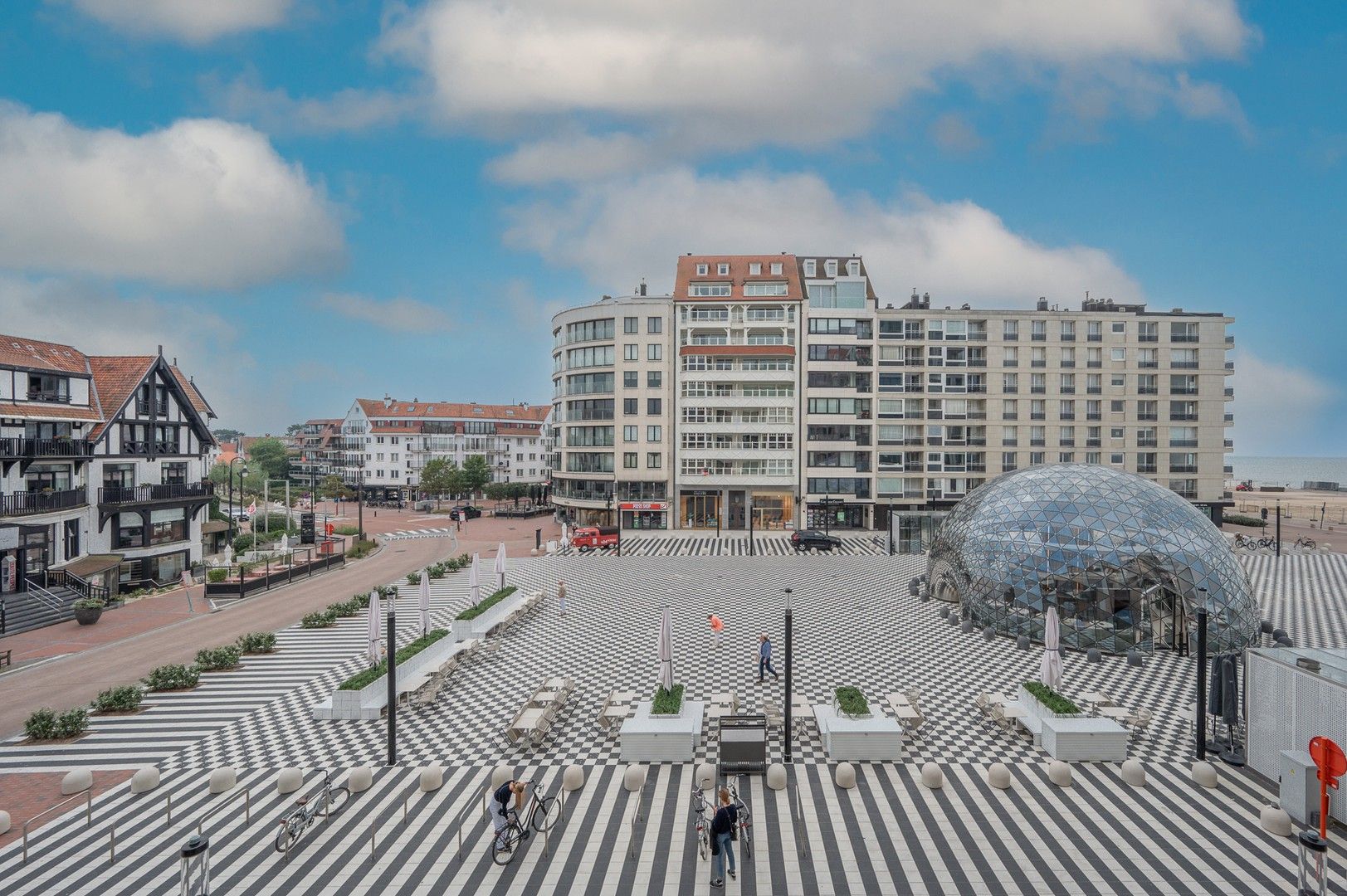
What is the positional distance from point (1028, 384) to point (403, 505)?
246 feet

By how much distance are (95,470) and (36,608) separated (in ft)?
30.1

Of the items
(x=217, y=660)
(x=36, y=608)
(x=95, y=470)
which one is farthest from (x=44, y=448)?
(x=217, y=660)

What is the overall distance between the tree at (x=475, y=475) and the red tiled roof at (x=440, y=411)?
22.0 meters

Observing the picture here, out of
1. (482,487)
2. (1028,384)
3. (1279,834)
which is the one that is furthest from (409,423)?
(1279,834)

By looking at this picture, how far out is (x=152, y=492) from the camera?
115 ft

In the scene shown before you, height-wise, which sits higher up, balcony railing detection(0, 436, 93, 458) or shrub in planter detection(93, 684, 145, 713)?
balcony railing detection(0, 436, 93, 458)

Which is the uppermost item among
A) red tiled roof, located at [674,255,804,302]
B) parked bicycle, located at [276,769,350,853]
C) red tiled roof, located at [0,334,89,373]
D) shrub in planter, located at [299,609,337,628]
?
red tiled roof, located at [674,255,804,302]

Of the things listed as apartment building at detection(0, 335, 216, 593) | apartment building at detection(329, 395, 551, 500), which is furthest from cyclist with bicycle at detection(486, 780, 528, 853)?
apartment building at detection(329, 395, 551, 500)

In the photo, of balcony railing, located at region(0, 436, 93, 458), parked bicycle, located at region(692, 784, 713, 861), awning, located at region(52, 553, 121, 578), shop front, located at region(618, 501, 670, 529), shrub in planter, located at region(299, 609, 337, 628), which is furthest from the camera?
shop front, located at region(618, 501, 670, 529)

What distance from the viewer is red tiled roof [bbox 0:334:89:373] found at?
1178 inches

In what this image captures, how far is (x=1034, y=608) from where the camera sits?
23.2 metres

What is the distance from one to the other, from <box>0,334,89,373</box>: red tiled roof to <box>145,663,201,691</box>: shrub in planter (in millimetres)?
21155

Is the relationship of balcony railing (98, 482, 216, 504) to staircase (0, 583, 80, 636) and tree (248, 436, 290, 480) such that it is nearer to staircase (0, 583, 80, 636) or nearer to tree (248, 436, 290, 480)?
staircase (0, 583, 80, 636)

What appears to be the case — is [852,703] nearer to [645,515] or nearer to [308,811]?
[308,811]
